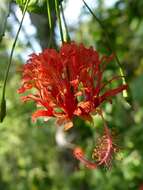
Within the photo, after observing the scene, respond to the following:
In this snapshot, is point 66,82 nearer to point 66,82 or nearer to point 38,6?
point 66,82

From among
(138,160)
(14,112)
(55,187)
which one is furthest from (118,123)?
(55,187)

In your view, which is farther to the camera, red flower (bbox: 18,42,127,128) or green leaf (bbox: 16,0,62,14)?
green leaf (bbox: 16,0,62,14)

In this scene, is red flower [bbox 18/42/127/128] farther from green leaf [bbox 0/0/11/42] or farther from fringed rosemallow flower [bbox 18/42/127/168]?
green leaf [bbox 0/0/11/42]

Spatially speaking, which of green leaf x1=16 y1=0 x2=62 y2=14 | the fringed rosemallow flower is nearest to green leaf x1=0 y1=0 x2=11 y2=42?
green leaf x1=16 y1=0 x2=62 y2=14

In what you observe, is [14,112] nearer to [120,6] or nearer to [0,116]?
[120,6]

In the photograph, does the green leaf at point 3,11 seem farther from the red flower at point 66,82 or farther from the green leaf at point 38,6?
the red flower at point 66,82

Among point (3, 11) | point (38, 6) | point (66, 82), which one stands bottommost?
point (66, 82)

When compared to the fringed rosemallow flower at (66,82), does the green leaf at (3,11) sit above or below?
above

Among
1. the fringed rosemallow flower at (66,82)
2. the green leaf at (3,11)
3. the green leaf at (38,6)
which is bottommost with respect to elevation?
the fringed rosemallow flower at (66,82)

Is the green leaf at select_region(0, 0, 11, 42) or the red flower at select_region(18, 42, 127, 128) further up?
Result: the green leaf at select_region(0, 0, 11, 42)

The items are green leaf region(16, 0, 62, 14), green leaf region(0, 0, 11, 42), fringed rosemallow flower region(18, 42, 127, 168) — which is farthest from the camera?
green leaf region(0, 0, 11, 42)

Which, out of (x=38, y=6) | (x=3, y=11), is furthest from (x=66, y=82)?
(x=3, y=11)

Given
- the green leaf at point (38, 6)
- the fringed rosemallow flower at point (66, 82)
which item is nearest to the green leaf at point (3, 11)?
the green leaf at point (38, 6)
